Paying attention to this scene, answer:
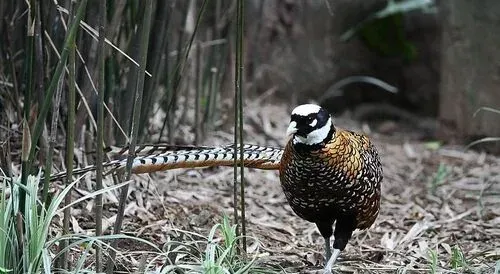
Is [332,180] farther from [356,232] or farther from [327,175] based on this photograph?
[356,232]

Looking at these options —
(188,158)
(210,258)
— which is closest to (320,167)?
(188,158)

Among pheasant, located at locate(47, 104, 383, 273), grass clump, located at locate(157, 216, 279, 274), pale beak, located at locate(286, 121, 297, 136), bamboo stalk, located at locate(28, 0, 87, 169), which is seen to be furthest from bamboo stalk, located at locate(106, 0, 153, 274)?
pale beak, located at locate(286, 121, 297, 136)

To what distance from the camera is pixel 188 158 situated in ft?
11.1

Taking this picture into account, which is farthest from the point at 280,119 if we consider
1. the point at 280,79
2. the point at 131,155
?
the point at 131,155

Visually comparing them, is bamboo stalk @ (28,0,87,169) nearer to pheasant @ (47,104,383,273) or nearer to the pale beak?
pheasant @ (47,104,383,273)

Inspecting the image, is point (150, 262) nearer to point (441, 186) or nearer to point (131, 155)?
point (131, 155)

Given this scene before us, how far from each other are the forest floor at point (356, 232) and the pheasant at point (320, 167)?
0.21m

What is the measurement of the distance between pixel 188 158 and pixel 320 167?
50 cm

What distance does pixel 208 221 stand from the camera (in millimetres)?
4141

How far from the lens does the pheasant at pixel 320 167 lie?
3.34 meters

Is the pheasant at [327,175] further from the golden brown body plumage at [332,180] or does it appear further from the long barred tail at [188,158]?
the long barred tail at [188,158]

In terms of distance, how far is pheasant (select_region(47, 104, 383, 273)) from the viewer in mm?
3338

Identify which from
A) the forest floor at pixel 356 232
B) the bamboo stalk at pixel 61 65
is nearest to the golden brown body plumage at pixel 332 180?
the forest floor at pixel 356 232

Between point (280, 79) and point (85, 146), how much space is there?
391cm
